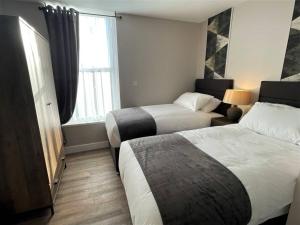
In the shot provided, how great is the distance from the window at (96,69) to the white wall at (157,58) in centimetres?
16

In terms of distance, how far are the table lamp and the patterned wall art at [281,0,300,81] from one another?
1.59ft

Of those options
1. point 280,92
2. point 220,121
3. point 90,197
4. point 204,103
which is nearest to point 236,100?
point 220,121

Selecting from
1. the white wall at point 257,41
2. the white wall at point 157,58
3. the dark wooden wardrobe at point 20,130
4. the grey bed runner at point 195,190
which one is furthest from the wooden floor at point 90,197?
the white wall at point 257,41

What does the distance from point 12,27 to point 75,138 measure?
206cm

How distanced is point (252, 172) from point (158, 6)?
2632 mm

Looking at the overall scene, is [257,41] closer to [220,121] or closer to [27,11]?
[220,121]

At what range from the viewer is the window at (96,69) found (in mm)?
2809

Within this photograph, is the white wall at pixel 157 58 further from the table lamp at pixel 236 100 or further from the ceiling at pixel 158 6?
the table lamp at pixel 236 100

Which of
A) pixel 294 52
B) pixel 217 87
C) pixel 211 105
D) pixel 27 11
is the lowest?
pixel 211 105

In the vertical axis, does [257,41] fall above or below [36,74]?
above

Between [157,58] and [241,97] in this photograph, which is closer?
[241,97]

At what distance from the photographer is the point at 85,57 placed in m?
2.85

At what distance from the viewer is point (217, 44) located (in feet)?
9.74

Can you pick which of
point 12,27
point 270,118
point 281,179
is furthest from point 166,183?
point 12,27
